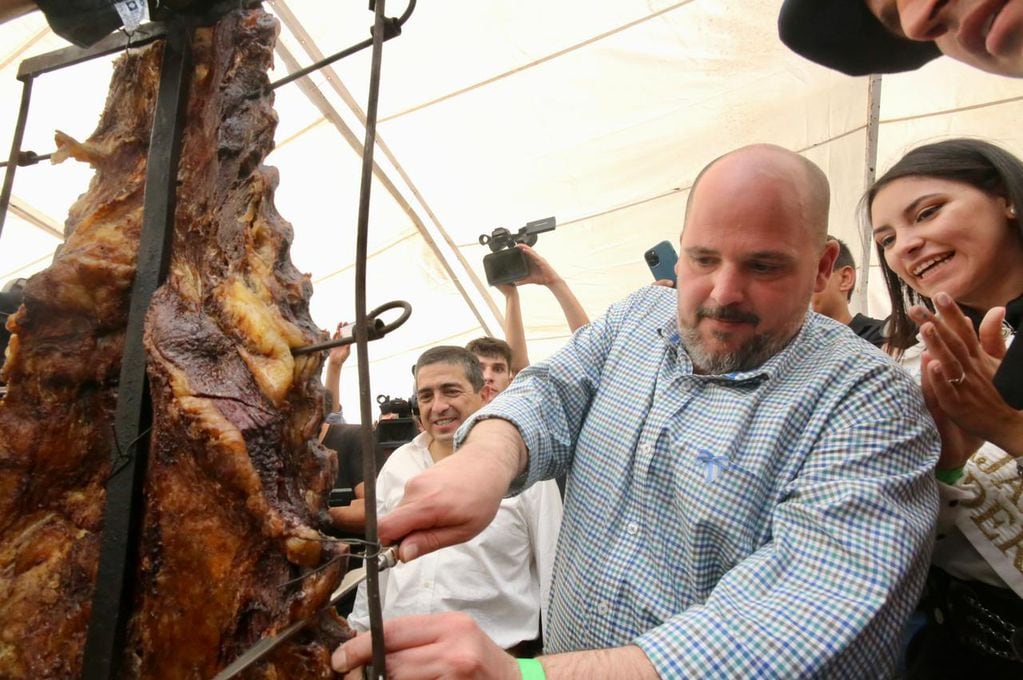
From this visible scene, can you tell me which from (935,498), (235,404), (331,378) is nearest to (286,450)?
(235,404)

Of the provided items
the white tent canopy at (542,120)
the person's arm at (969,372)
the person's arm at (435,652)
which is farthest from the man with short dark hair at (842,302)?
the white tent canopy at (542,120)

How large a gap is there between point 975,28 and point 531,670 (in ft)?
3.03

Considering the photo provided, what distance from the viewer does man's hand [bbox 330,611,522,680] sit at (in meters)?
0.71

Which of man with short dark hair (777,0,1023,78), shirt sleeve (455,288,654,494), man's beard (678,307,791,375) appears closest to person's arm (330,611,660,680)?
shirt sleeve (455,288,654,494)

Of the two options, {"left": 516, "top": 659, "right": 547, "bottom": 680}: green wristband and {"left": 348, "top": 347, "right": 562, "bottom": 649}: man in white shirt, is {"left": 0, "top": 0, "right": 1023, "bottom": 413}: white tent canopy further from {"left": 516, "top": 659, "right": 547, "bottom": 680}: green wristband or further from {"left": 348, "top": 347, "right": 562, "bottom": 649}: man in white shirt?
{"left": 516, "top": 659, "right": 547, "bottom": 680}: green wristband

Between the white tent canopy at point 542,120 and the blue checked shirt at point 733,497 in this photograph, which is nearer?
the blue checked shirt at point 733,497

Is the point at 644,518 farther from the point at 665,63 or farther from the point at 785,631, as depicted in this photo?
the point at 665,63

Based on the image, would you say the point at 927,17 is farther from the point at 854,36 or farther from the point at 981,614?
the point at 981,614

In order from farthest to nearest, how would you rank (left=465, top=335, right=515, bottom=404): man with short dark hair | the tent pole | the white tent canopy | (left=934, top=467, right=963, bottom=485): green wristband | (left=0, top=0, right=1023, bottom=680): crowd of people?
1. the tent pole
2. the white tent canopy
3. (left=465, top=335, right=515, bottom=404): man with short dark hair
4. (left=934, top=467, right=963, bottom=485): green wristband
5. (left=0, top=0, right=1023, bottom=680): crowd of people

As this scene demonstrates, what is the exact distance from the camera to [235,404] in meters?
0.82

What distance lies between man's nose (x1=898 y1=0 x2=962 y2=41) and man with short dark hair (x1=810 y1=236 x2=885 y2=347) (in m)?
1.34

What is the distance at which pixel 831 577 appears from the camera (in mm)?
943

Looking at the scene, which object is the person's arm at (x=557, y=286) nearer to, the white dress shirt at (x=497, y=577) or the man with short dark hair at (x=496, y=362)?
the man with short dark hair at (x=496, y=362)

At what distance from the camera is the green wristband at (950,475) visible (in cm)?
124
